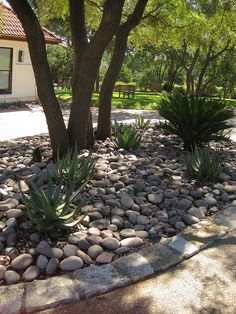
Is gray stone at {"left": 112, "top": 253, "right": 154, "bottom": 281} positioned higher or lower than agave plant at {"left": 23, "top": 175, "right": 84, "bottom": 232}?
lower

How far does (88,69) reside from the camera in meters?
6.25

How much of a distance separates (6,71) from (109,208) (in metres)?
13.4

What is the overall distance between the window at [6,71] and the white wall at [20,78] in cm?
15

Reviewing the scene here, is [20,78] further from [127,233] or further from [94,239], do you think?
[94,239]

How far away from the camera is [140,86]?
41.7 metres

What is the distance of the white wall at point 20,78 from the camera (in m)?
16.5

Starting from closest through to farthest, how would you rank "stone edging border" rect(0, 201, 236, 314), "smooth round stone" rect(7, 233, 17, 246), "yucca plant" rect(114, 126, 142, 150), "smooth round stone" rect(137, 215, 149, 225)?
"stone edging border" rect(0, 201, 236, 314), "smooth round stone" rect(7, 233, 17, 246), "smooth round stone" rect(137, 215, 149, 225), "yucca plant" rect(114, 126, 142, 150)

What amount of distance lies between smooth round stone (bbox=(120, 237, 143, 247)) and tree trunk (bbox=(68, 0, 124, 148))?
2868mm

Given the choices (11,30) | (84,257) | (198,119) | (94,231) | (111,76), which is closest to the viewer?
(84,257)

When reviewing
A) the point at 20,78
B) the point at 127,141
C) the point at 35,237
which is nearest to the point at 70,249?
the point at 35,237

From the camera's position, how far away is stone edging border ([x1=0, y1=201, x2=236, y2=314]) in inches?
117

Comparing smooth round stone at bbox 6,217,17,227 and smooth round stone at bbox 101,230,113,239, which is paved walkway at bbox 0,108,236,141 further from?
smooth round stone at bbox 101,230,113,239

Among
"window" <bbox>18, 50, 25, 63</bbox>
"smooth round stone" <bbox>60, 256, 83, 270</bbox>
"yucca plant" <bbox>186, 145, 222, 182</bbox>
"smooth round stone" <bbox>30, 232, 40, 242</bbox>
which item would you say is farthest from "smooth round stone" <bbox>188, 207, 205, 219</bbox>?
"window" <bbox>18, 50, 25, 63</bbox>

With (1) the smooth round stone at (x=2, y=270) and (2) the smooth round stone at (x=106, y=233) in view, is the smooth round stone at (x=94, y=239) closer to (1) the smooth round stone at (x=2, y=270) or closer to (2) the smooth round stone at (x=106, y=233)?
(2) the smooth round stone at (x=106, y=233)
